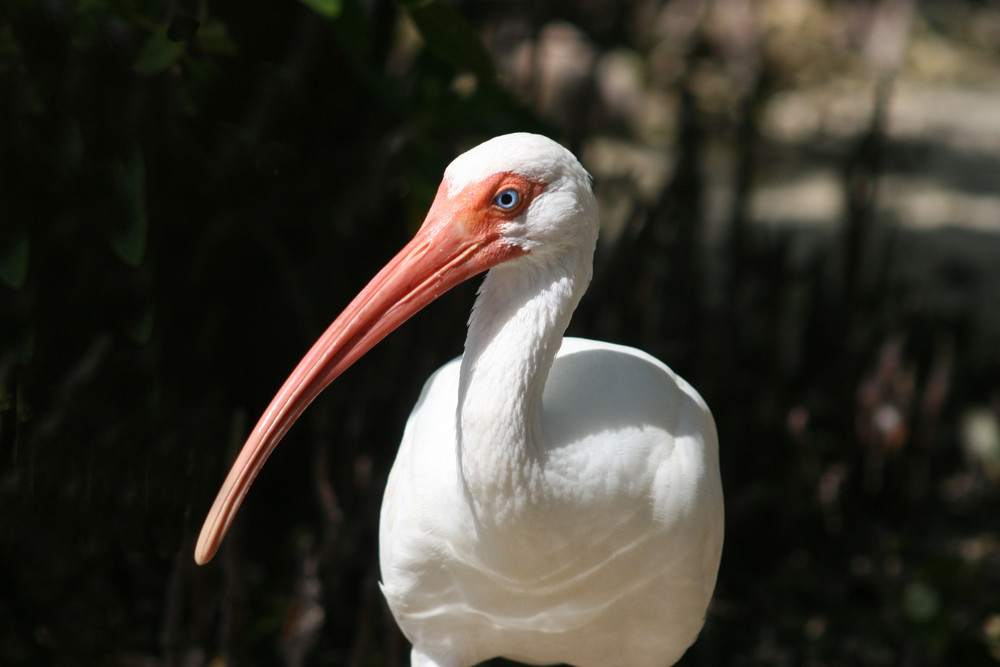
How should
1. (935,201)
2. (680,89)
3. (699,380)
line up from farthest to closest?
1. (935,201)
2. (680,89)
3. (699,380)

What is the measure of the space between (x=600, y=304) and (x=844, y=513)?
52.1 inches

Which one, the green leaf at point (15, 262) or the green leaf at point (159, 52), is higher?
the green leaf at point (159, 52)

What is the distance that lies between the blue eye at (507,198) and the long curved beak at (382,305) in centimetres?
4

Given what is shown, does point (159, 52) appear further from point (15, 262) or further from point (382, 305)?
point (382, 305)

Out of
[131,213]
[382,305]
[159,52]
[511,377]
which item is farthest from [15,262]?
[511,377]

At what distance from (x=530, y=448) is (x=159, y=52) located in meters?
1.36

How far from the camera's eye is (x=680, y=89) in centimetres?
514

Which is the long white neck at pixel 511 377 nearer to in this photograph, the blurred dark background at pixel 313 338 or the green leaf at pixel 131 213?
the blurred dark background at pixel 313 338

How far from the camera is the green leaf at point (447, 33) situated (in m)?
2.76

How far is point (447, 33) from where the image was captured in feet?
9.09

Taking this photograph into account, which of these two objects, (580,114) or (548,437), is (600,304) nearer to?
(580,114)

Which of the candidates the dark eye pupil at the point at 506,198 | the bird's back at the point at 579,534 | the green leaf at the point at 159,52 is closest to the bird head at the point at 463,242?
the dark eye pupil at the point at 506,198

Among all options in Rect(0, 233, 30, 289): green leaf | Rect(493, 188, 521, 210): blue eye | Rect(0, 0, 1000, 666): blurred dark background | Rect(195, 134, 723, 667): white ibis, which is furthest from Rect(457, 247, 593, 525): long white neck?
Rect(0, 233, 30, 289): green leaf

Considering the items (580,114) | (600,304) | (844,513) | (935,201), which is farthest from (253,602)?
(935,201)
